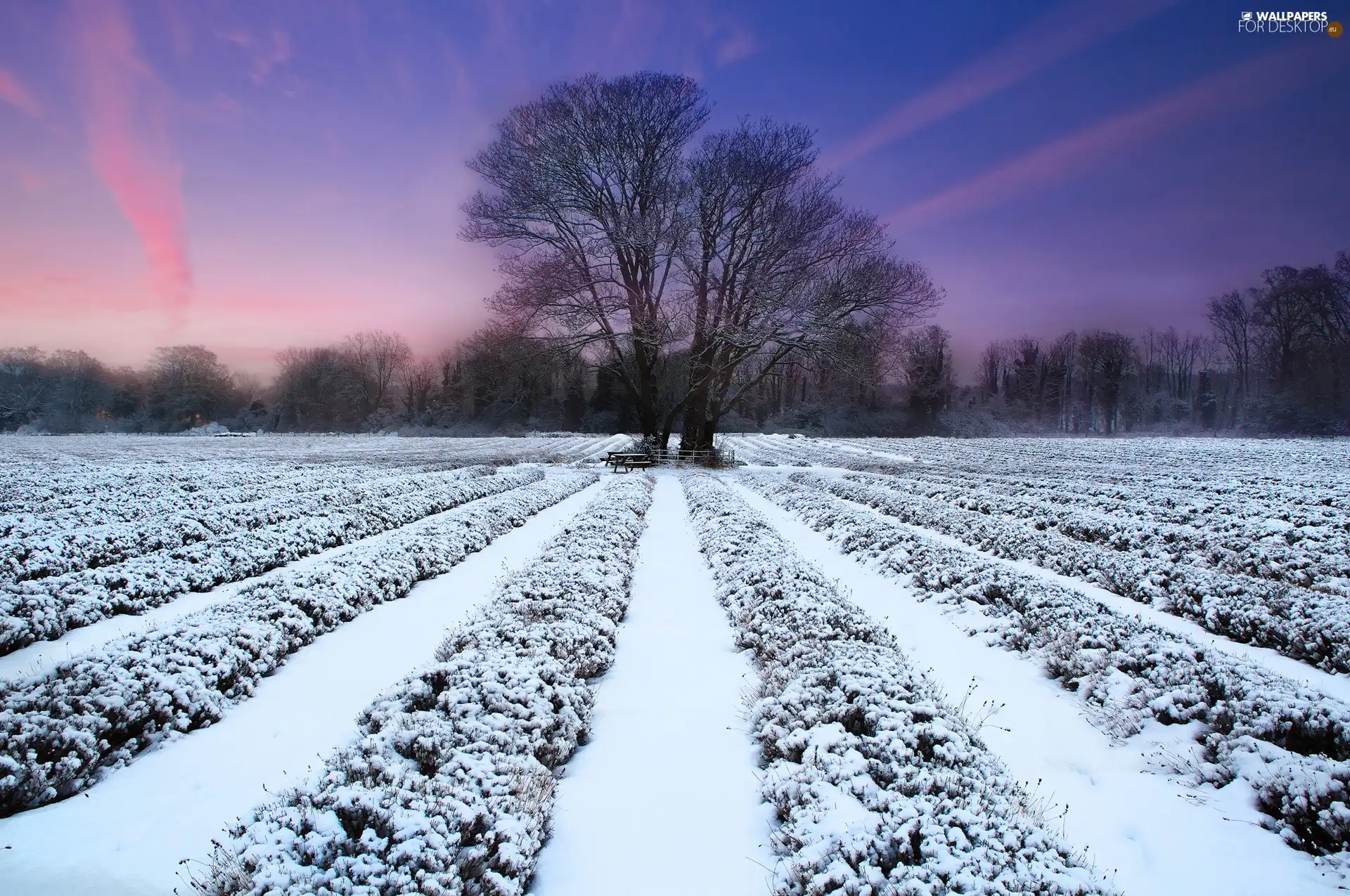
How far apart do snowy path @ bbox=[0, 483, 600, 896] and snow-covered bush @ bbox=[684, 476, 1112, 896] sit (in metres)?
3.26

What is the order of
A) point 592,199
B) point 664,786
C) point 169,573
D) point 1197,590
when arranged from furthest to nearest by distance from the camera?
point 592,199 → point 169,573 → point 1197,590 → point 664,786

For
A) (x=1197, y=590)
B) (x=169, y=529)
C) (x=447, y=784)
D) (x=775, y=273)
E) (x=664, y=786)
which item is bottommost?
(x=664, y=786)

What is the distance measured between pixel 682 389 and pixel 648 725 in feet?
142

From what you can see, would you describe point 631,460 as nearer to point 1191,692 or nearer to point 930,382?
point 1191,692

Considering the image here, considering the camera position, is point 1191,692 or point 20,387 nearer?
point 1191,692

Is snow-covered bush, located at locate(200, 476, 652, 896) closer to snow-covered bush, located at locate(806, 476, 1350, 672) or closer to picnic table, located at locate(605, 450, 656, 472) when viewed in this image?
snow-covered bush, located at locate(806, 476, 1350, 672)

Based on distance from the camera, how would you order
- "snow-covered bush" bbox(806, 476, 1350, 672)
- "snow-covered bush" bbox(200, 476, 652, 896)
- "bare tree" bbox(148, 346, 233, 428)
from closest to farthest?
1. "snow-covered bush" bbox(200, 476, 652, 896)
2. "snow-covered bush" bbox(806, 476, 1350, 672)
3. "bare tree" bbox(148, 346, 233, 428)

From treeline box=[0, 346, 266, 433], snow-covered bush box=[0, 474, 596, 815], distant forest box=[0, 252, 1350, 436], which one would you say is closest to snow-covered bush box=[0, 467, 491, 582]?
snow-covered bush box=[0, 474, 596, 815]

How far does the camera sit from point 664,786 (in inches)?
167

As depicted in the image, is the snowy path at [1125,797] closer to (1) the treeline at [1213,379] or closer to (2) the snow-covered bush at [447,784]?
(2) the snow-covered bush at [447,784]

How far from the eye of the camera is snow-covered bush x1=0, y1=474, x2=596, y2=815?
4078 mm

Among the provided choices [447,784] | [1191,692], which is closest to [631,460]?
[1191,692]

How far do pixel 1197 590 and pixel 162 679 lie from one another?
36.4 feet

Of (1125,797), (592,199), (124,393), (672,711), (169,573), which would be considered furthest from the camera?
(124,393)
